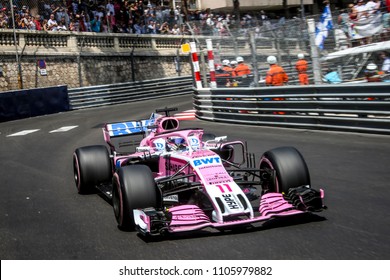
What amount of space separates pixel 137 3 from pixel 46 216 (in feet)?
88.1

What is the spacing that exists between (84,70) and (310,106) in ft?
60.9

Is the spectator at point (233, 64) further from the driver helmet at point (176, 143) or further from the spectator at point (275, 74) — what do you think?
the driver helmet at point (176, 143)

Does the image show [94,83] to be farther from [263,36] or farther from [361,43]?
[361,43]

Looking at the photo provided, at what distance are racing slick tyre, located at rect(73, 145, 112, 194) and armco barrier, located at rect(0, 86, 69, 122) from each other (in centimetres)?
1542

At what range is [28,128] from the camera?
1903 cm

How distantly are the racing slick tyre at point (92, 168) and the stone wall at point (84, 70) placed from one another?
1850 cm

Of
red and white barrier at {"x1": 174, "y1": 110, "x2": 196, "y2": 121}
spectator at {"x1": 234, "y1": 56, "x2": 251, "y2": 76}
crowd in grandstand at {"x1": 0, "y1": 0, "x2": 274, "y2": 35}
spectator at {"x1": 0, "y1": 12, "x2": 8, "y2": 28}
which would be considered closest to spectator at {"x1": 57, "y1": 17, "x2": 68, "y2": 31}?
crowd in grandstand at {"x1": 0, "y1": 0, "x2": 274, "y2": 35}

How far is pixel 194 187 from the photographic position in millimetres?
6027

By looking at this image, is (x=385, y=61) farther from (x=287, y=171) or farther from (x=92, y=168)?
(x=92, y=168)

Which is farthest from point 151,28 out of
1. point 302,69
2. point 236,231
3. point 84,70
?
point 236,231

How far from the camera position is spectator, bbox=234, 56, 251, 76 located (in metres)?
14.8

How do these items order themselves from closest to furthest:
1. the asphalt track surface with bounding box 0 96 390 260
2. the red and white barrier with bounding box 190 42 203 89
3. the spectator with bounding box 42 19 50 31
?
the asphalt track surface with bounding box 0 96 390 260 → the red and white barrier with bounding box 190 42 203 89 → the spectator with bounding box 42 19 50 31

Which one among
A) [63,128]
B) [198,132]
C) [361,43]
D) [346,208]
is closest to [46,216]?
[198,132]

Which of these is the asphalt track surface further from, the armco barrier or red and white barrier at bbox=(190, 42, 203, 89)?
the armco barrier
